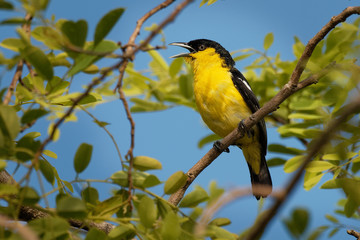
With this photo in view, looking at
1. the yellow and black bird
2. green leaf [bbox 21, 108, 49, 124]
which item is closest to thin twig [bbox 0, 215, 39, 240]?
green leaf [bbox 21, 108, 49, 124]

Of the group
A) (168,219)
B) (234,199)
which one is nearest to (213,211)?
(234,199)

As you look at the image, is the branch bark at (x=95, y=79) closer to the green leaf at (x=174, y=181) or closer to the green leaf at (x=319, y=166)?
the green leaf at (x=174, y=181)

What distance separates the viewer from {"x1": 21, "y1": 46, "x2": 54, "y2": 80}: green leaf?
1407mm

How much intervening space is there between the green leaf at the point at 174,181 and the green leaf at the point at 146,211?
0.67ft

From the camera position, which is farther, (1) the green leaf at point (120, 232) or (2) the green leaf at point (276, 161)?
(2) the green leaf at point (276, 161)

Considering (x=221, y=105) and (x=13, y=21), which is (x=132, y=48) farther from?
(x=221, y=105)

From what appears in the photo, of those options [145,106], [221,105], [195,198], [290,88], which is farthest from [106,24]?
[221,105]

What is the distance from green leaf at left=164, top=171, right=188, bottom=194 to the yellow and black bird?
193cm

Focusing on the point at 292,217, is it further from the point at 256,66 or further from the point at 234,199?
the point at 256,66

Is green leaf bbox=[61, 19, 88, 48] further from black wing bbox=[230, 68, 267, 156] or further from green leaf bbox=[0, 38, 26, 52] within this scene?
black wing bbox=[230, 68, 267, 156]

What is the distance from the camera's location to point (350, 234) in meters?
2.47

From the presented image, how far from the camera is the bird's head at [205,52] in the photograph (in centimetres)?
443

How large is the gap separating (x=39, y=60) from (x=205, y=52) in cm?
329

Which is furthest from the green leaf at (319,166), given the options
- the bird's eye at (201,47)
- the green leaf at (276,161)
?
the bird's eye at (201,47)
